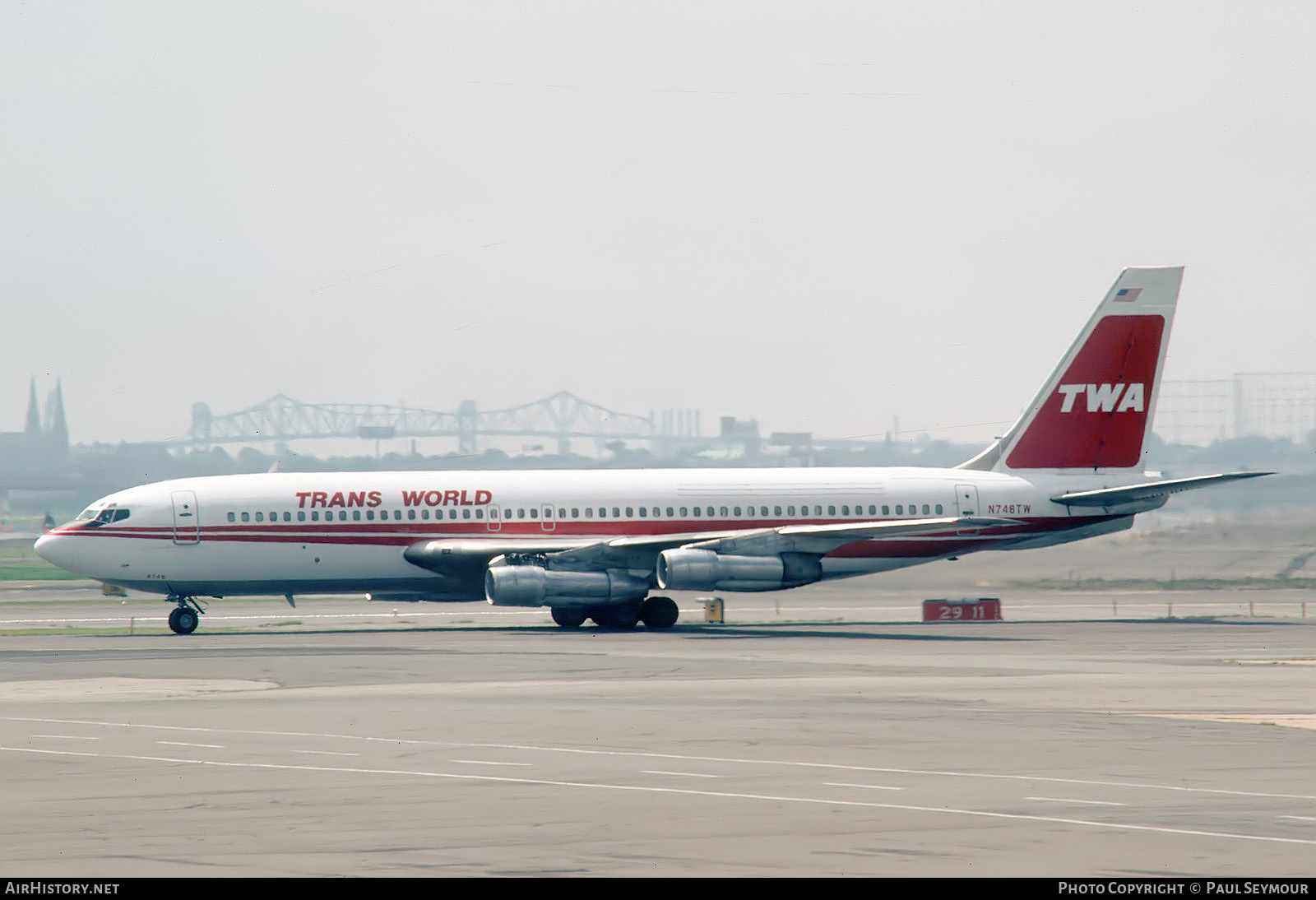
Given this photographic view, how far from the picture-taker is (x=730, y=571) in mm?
51562

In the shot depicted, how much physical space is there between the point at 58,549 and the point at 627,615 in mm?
17416

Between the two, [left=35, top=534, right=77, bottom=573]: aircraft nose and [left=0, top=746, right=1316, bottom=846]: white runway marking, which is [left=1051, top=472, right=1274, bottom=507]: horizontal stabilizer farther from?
[left=0, top=746, right=1316, bottom=846]: white runway marking

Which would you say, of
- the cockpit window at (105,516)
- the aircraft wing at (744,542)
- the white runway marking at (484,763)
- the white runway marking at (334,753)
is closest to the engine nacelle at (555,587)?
the aircraft wing at (744,542)

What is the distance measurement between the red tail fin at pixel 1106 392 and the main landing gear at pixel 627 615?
1219 centimetres

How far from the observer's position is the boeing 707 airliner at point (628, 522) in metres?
52.2

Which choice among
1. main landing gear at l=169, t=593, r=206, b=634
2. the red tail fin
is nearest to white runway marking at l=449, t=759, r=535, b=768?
main landing gear at l=169, t=593, r=206, b=634

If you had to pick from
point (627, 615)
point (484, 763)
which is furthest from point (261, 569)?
point (484, 763)

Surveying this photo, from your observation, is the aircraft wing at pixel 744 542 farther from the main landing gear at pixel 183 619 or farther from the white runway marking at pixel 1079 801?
the white runway marking at pixel 1079 801

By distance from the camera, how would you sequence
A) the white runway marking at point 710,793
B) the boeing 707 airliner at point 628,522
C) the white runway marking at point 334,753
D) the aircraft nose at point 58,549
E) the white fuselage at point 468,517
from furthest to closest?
the aircraft nose at point 58,549, the white fuselage at point 468,517, the boeing 707 airliner at point 628,522, the white runway marking at point 334,753, the white runway marking at point 710,793

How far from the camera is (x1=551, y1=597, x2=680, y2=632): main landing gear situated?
5409cm

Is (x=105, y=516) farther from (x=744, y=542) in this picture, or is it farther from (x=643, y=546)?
(x=744, y=542)

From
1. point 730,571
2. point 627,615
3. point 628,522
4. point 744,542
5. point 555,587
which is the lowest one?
point 627,615

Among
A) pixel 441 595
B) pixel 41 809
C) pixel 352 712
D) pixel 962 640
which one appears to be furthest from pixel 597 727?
pixel 441 595
